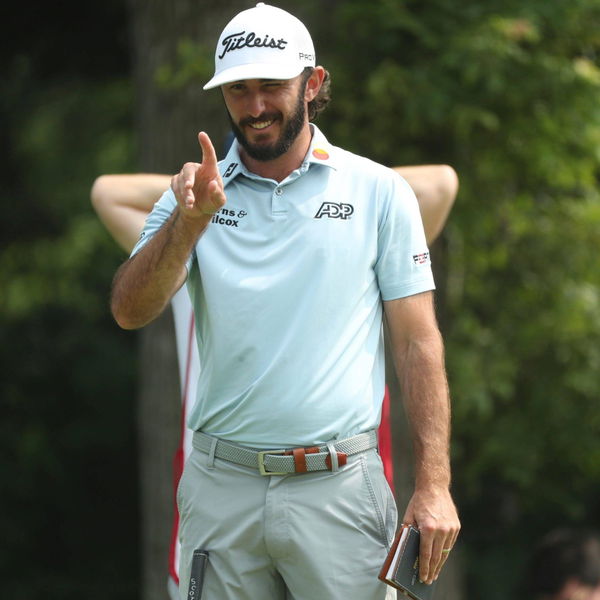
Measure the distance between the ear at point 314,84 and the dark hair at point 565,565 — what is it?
2137mm

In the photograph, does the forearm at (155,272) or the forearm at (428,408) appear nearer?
the forearm at (155,272)

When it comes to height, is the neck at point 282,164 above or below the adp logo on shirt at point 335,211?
above

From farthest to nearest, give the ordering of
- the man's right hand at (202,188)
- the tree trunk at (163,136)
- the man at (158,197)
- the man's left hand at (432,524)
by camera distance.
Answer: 1. the tree trunk at (163,136)
2. the man at (158,197)
3. the man's left hand at (432,524)
4. the man's right hand at (202,188)

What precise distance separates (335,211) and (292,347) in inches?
14.4

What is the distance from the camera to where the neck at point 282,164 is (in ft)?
10.5

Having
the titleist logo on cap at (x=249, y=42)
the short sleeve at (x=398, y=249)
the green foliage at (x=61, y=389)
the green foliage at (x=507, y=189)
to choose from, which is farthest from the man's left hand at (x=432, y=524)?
the green foliage at (x=61, y=389)

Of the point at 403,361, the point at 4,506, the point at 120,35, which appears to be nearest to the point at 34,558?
the point at 4,506

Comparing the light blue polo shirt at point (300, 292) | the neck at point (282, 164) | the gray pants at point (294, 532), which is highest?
the neck at point (282, 164)

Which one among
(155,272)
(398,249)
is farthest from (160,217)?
(398,249)

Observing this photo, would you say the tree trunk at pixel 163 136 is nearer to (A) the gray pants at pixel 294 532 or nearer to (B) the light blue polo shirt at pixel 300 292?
(B) the light blue polo shirt at pixel 300 292

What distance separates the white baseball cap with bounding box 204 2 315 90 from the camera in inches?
120

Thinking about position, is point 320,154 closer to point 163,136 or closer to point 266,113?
point 266,113

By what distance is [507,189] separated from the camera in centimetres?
702

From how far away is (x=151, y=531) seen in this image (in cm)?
653
